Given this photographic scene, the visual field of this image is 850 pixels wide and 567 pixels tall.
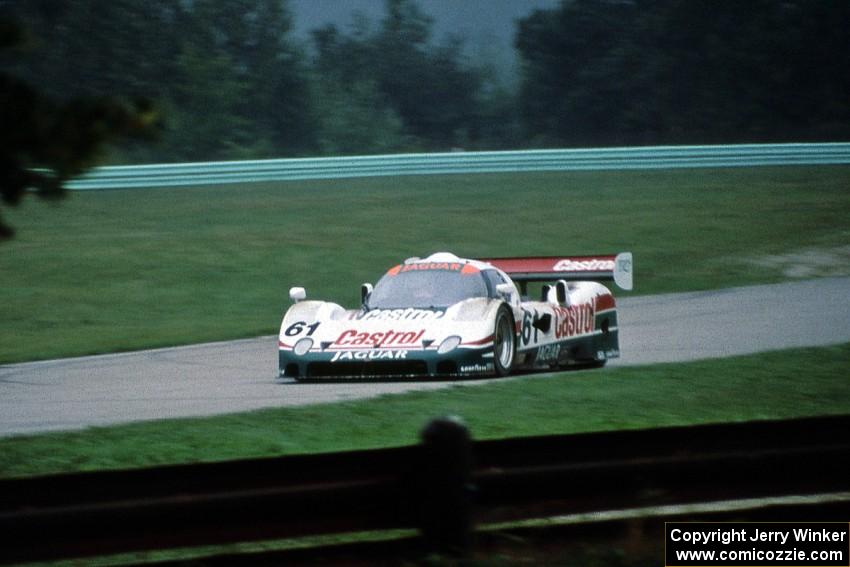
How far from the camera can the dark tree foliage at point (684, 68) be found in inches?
2115

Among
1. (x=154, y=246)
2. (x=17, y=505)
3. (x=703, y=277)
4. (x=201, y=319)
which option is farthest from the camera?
(x=154, y=246)

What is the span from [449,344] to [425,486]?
8118 millimetres

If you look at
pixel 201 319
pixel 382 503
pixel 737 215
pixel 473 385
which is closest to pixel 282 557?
pixel 382 503

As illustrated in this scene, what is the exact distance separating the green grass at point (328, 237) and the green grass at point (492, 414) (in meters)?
6.32

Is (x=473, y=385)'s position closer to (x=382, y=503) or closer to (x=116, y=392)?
(x=116, y=392)

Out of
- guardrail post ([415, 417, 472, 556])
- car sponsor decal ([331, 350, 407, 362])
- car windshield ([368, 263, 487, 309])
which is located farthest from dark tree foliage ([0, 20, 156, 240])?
car windshield ([368, 263, 487, 309])

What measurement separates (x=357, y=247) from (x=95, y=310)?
609 cm

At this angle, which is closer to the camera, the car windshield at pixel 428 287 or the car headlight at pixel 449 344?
the car headlight at pixel 449 344

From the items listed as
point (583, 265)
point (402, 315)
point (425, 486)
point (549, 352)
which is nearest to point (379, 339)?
point (402, 315)

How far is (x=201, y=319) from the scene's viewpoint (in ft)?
63.7

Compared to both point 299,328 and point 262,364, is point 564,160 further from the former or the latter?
point 299,328

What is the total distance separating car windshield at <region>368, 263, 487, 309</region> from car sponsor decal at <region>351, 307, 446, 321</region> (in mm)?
182

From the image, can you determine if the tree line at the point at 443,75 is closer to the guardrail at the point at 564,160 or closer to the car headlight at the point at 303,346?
the guardrail at the point at 564,160

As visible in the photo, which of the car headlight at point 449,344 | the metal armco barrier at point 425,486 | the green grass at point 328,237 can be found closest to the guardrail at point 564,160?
the green grass at point 328,237
